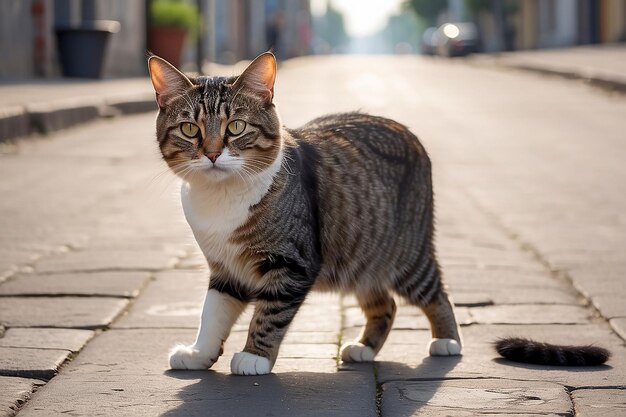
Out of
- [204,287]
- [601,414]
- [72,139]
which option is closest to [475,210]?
[204,287]

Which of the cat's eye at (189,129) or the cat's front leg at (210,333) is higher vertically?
the cat's eye at (189,129)

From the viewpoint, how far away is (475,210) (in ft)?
26.3

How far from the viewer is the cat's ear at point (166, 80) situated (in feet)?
13.2

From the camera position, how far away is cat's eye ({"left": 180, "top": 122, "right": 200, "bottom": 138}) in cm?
390

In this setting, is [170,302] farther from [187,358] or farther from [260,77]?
[260,77]

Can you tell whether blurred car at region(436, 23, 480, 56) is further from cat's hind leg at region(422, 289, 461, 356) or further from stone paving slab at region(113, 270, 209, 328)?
cat's hind leg at region(422, 289, 461, 356)

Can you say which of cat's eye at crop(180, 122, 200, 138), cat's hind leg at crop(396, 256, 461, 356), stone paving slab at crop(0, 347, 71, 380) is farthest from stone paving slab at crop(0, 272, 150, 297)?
cat's eye at crop(180, 122, 200, 138)

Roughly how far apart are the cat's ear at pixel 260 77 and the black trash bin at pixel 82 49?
19266 mm

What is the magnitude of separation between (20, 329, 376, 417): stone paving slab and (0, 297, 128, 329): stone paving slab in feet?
1.27

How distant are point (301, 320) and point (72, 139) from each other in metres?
8.59

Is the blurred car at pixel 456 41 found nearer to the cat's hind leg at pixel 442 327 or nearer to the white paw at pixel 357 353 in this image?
the cat's hind leg at pixel 442 327

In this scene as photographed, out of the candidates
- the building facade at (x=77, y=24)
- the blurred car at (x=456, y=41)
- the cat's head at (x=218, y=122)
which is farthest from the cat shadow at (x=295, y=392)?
the blurred car at (x=456, y=41)

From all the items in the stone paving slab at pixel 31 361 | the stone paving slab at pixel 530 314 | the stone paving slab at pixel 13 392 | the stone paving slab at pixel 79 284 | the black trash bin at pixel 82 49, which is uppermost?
the black trash bin at pixel 82 49

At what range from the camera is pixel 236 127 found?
3.94 meters
